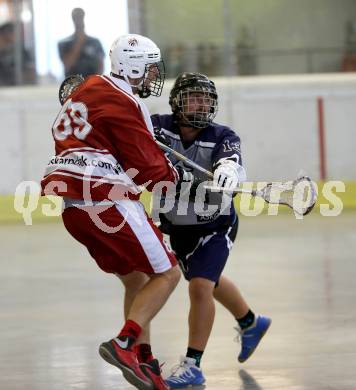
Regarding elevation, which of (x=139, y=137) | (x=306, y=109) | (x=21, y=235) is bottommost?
(x=21, y=235)

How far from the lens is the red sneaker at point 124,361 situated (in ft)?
14.1

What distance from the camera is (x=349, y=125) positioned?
11.7 meters

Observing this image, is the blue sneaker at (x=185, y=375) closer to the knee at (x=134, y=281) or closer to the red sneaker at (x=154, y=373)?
the red sneaker at (x=154, y=373)

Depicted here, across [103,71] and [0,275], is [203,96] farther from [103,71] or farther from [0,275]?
[103,71]

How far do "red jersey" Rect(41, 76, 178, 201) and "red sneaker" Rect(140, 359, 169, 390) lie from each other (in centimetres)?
64

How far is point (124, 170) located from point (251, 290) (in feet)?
8.63

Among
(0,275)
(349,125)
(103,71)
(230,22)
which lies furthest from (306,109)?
(0,275)

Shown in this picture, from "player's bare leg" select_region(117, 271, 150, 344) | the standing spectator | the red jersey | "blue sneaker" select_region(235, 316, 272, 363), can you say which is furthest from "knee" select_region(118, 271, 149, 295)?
the standing spectator

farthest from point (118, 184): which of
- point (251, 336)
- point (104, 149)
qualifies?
point (251, 336)

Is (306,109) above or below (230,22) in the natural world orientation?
below

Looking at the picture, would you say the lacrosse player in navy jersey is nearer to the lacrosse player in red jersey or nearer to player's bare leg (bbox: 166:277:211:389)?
player's bare leg (bbox: 166:277:211:389)

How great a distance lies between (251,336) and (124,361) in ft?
3.23

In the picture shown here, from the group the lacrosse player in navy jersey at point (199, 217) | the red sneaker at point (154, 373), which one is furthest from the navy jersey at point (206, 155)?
the red sneaker at point (154, 373)

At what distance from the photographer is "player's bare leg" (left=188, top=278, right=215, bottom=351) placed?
15.8 ft
